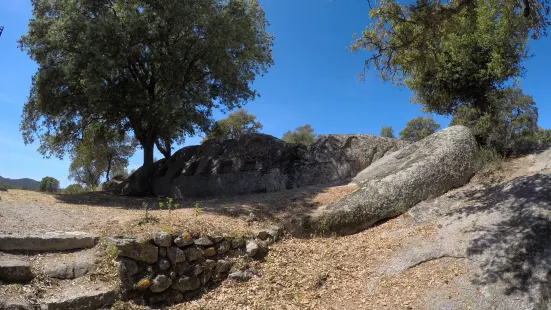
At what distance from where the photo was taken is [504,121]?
1144cm

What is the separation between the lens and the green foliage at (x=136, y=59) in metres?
12.4

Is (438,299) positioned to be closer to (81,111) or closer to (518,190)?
(518,190)

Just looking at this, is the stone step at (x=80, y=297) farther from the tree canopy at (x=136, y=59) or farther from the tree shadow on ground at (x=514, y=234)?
the tree canopy at (x=136, y=59)

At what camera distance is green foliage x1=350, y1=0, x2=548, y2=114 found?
9297 millimetres

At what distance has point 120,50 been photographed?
1279 centimetres

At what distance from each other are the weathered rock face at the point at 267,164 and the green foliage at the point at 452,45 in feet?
9.00

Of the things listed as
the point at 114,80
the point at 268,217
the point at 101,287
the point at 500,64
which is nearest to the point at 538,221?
the point at 268,217

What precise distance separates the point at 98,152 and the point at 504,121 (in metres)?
20.3

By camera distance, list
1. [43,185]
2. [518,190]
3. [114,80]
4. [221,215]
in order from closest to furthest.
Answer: [518,190] < [221,215] < [114,80] < [43,185]

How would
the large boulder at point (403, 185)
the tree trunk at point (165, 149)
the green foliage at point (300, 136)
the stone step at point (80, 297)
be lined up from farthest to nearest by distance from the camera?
the green foliage at point (300, 136), the tree trunk at point (165, 149), the large boulder at point (403, 185), the stone step at point (80, 297)

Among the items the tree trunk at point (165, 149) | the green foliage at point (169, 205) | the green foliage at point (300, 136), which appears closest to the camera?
the green foliage at point (169, 205)

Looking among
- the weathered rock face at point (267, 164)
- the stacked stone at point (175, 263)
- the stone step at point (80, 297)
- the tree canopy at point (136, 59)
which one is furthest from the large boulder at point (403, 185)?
the tree canopy at point (136, 59)

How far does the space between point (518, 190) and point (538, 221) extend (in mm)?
1455

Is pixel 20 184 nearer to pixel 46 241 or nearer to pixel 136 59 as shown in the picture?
pixel 136 59
